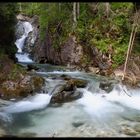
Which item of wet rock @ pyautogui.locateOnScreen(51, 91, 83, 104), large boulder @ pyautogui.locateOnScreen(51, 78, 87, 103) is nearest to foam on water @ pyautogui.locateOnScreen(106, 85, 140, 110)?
large boulder @ pyautogui.locateOnScreen(51, 78, 87, 103)

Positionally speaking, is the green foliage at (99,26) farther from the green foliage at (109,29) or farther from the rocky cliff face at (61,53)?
the rocky cliff face at (61,53)

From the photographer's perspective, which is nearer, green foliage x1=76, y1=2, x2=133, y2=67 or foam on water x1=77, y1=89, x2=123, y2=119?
foam on water x1=77, y1=89, x2=123, y2=119

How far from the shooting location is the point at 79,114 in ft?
39.7

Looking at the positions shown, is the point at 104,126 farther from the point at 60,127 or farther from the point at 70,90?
the point at 70,90

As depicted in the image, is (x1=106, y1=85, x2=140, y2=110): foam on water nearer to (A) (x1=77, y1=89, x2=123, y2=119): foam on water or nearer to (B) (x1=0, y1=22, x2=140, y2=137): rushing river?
(B) (x1=0, y1=22, x2=140, y2=137): rushing river

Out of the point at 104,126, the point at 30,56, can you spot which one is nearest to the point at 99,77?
the point at 104,126

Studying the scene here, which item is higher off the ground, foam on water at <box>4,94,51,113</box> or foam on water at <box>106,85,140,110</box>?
foam on water at <box>4,94,51,113</box>

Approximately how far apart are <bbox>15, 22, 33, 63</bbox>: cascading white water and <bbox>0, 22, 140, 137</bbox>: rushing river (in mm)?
8923

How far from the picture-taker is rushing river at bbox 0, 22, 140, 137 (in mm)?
10143

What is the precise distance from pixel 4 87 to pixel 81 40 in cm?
715

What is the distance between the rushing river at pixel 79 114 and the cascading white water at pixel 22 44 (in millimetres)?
8923

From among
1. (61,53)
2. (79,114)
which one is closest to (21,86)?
(79,114)

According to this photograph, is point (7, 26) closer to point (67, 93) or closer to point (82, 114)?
point (67, 93)

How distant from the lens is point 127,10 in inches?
738
